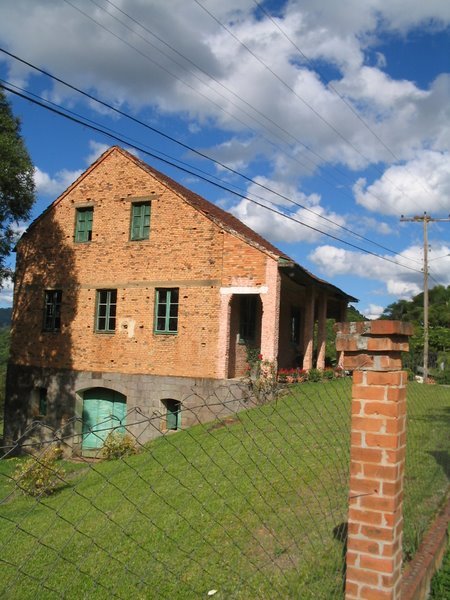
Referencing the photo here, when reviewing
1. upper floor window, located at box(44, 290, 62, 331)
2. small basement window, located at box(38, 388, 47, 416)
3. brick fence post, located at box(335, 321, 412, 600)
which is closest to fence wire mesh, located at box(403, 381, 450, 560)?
brick fence post, located at box(335, 321, 412, 600)

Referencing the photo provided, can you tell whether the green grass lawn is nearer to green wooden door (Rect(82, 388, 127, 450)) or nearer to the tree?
green wooden door (Rect(82, 388, 127, 450))

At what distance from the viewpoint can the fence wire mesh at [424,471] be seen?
4.64 meters

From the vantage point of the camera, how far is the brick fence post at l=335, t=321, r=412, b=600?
10.00 ft

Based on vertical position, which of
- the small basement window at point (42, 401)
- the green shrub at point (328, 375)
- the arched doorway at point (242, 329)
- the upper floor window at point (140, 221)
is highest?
the upper floor window at point (140, 221)

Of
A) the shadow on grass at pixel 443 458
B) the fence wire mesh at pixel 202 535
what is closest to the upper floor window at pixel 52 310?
the fence wire mesh at pixel 202 535

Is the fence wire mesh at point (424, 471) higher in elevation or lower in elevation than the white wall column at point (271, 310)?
lower

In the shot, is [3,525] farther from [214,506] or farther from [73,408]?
[73,408]

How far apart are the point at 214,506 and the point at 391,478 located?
4122 mm

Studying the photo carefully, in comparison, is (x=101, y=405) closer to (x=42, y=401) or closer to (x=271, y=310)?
(x=42, y=401)

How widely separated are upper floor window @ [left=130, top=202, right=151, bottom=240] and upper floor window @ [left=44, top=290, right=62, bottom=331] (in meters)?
3.82

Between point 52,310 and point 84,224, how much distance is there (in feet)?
11.1

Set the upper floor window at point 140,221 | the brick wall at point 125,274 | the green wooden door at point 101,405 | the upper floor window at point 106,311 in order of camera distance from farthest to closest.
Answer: the upper floor window at point 106,311 < the green wooden door at point 101,405 < the upper floor window at point 140,221 < the brick wall at point 125,274

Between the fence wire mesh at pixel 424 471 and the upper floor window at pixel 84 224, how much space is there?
40.7 feet

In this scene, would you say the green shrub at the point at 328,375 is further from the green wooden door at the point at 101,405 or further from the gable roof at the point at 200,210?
the green wooden door at the point at 101,405
